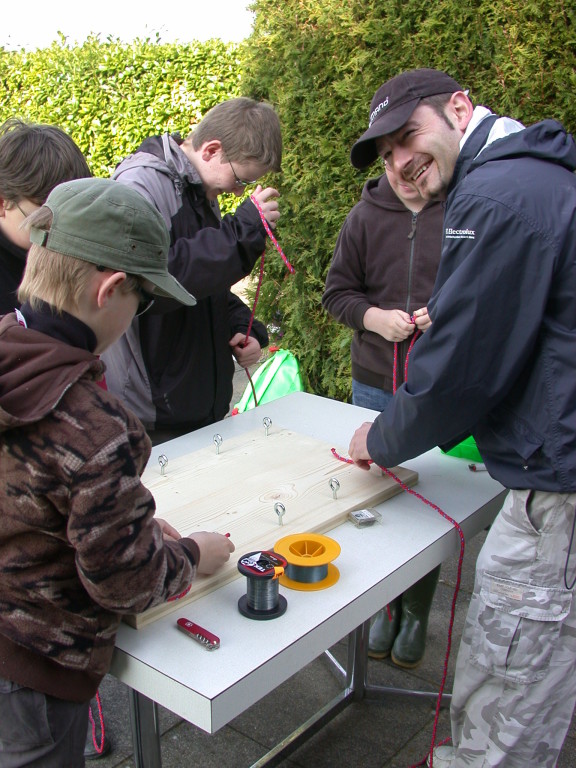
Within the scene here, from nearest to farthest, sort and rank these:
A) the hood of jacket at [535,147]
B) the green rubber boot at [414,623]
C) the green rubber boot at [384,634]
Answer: the hood of jacket at [535,147] → the green rubber boot at [414,623] → the green rubber boot at [384,634]

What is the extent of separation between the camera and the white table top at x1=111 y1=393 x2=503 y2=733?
1.23 m

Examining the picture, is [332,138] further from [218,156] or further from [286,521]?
[286,521]

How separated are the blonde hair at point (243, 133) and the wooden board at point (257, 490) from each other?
3.00 feet

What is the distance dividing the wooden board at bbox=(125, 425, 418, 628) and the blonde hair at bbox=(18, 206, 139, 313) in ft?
2.01

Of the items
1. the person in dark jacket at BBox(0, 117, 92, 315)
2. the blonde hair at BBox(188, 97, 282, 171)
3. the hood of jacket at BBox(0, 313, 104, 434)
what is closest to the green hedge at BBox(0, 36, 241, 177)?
the blonde hair at BBox(188, 97, 282, 171)

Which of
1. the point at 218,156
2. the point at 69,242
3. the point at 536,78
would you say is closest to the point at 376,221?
the point at 218,156

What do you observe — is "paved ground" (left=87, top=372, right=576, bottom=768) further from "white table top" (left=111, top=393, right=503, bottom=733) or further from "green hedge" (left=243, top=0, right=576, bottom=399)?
"green hedge" (left=243, top=0, right=576, bottom=399)

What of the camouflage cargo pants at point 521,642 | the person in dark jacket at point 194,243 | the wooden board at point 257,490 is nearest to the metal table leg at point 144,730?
the wooden board at point 257,490

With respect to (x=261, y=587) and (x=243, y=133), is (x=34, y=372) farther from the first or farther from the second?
(x=243, y=133)

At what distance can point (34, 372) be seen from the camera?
118cm

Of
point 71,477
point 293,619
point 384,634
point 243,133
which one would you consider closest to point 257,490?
point 293,619

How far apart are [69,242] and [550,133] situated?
1146 millimetres

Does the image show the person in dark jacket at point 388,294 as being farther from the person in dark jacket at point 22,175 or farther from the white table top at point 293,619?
the person in dark jacket at point 22,175

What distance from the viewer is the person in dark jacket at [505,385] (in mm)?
1563
